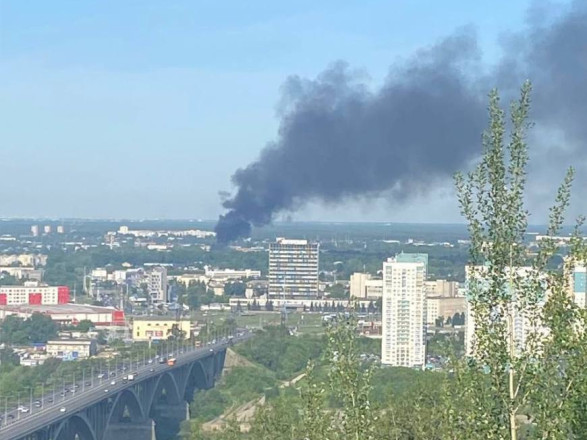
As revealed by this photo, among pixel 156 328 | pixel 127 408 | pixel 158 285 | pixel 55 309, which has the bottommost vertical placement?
pixel 127 408

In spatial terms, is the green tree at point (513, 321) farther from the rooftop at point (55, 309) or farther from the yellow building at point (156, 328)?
the rooftop at point (55, 309)

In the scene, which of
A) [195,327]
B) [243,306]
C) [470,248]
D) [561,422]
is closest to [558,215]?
[470,248]

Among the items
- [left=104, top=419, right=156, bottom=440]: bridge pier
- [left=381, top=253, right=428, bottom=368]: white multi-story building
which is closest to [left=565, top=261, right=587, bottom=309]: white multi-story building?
[left=104, top=419, right=156, bottom=440]: bridge pier

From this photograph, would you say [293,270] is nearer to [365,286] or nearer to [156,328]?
[365,286]

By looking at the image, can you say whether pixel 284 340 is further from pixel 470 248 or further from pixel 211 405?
pixel 470 248

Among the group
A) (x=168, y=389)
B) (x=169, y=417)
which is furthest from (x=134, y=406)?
(x=168, y=389)

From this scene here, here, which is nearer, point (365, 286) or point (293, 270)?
point (365, 286)
